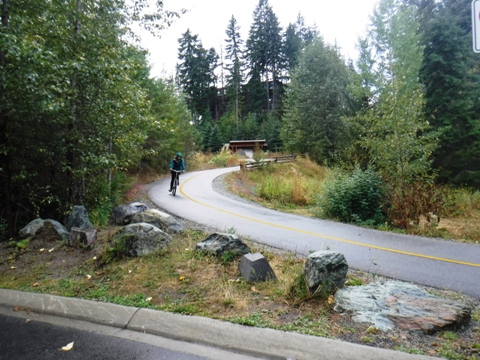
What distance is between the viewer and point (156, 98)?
21.5 meters

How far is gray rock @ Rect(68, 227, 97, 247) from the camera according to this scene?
6191mm

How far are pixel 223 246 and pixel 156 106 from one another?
17455 millimetres

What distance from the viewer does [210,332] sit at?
3293 millimetres

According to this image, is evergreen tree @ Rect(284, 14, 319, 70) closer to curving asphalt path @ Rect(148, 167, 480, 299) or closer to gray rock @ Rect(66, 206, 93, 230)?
curving asphalt path @ Rect(148, 167, 480, 299)

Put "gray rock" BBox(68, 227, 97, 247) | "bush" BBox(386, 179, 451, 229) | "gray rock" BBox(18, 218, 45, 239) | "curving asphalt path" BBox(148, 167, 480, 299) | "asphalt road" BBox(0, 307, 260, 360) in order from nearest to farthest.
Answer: "asphalt road" BBox(0, 307, 260, 360) → "curving asphalt path" BBox(148, 167, 480, 299) → "gray rock" BBox(68, 227, 97, 247) → "gray rock" BBox(18, 218, 45, 239) → "bush" BBox(386, 179, 451, 229)

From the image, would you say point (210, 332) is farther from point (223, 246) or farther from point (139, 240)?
point (139, 240)

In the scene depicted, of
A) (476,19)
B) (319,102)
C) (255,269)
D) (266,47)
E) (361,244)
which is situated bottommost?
(361,244)

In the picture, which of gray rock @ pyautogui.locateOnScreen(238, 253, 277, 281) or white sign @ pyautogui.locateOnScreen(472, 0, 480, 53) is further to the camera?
gray rock @ pyautogui.locateOnScreen(238, 253, 277, 281)

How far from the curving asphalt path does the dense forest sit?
9.52 feet

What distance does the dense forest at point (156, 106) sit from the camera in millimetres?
7250

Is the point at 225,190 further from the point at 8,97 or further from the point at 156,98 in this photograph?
the point at 8,97

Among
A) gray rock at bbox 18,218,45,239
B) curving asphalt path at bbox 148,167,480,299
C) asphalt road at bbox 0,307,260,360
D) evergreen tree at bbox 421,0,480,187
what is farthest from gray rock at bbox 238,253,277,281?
evergreen tree at bbox 421,0,480,187

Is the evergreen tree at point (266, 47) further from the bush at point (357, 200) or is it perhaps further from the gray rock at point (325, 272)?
the gray rock at point (325, 272)

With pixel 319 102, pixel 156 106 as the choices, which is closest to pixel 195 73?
pixel 319 102
